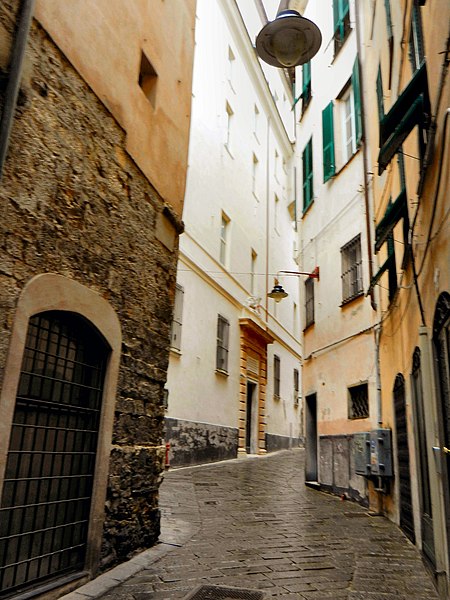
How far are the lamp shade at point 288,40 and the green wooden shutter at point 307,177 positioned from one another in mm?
7491

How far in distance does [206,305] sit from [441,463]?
10.9 m

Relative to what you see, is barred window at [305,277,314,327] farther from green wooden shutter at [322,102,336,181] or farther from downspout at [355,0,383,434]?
downspout at [355,0,383,434]

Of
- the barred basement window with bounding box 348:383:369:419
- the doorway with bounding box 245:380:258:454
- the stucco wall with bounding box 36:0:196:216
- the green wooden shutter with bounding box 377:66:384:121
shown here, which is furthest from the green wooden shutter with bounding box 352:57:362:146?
the doorway with bounding box 245:380:258:454

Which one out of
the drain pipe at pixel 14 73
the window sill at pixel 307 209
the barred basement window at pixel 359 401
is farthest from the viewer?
the window sill at pixel 307 209

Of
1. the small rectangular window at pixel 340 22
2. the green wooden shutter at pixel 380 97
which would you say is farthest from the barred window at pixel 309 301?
the small rectangular window at pixel 340 22

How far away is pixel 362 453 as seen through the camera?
7.78m

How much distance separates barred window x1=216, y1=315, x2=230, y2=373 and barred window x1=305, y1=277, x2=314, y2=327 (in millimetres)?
3824

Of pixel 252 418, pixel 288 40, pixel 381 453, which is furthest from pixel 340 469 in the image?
pixel 252 418

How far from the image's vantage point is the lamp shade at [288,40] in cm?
457

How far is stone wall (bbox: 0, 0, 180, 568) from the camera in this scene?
3.30 meters

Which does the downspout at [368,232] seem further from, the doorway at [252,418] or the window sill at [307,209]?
the doorway at [252,418]

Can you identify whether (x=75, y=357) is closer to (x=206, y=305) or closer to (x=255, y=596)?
(x=255, y=596)

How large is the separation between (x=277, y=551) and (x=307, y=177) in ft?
31.0

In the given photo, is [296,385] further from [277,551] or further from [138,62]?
[138,62]
